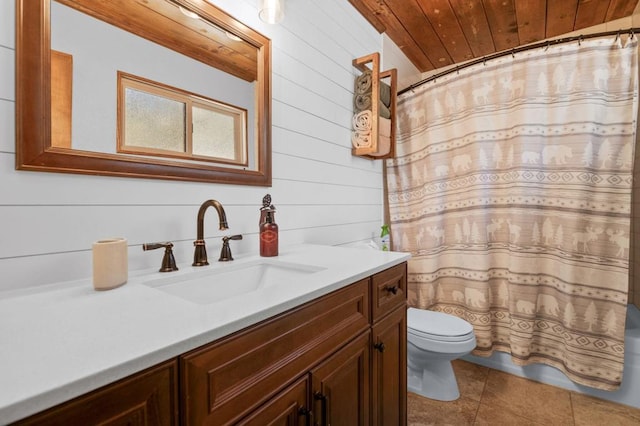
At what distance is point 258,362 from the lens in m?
0.65

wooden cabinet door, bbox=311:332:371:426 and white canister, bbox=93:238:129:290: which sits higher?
white canister, bbox=93:238:129:290

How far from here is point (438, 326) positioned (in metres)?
1.70

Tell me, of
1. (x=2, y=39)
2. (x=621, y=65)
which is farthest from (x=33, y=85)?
(x=621, y=65)

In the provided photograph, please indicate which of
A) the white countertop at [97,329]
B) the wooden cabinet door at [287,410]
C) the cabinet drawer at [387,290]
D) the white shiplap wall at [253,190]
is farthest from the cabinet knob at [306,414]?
the white shiplap wall at [253,190]

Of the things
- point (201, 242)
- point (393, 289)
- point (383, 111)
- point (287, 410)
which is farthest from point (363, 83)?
point (287, 410)

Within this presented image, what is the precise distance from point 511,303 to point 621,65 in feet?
4.72

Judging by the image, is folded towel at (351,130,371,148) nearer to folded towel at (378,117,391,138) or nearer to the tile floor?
folded towel at (378,117,391,138)

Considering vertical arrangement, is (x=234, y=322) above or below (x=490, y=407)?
above

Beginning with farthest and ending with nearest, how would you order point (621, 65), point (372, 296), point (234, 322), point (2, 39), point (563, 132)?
point (563, 132) → point (621, 65) → point (372, 296) → point (2, 39) → point (234, 322)

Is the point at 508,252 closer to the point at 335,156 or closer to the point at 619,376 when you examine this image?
the point at 619,376

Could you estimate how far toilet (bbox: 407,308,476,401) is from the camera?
1597 mm

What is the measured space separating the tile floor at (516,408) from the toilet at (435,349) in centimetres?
6

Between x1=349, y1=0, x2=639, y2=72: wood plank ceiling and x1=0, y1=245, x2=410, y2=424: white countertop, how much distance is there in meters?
2.03

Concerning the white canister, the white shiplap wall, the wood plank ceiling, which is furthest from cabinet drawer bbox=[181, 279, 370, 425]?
the wood plank ceiling
